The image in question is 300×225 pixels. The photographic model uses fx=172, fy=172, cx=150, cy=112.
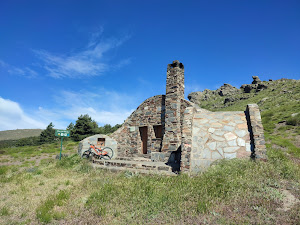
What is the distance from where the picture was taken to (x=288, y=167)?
512 centimetres

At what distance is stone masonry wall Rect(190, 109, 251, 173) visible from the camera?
6.34m

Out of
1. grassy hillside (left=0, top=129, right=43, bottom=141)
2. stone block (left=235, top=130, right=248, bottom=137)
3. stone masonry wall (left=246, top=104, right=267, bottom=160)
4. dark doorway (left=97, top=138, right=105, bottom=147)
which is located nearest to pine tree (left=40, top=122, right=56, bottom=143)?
dark doorway (left=97, top=138, right=105, bottom=147)

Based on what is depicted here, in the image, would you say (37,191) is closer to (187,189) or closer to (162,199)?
(162,199)

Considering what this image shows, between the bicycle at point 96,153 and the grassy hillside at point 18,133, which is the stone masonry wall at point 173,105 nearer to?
the bicycle at point 96,153

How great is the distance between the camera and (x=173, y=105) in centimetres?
1072

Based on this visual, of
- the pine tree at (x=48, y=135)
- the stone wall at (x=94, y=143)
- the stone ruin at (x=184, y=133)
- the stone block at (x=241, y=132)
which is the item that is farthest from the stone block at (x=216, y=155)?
the pine tree at (x=48, y=135)

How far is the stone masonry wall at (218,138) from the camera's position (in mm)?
6336

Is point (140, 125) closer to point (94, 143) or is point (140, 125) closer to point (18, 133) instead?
point (94, 143)

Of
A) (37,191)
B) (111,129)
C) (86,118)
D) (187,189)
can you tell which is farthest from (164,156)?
(111,129)

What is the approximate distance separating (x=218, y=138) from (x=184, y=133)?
1412mm

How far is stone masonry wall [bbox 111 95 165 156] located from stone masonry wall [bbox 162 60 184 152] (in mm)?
840

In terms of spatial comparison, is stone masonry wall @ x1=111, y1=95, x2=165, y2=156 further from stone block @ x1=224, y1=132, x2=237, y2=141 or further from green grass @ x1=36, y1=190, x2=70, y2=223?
green grass @ x1=36, y1=190, x2=70, y2=223

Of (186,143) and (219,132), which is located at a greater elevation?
(219,132)

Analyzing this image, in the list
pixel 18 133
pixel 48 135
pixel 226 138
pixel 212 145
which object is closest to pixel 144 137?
pixel 212 145
